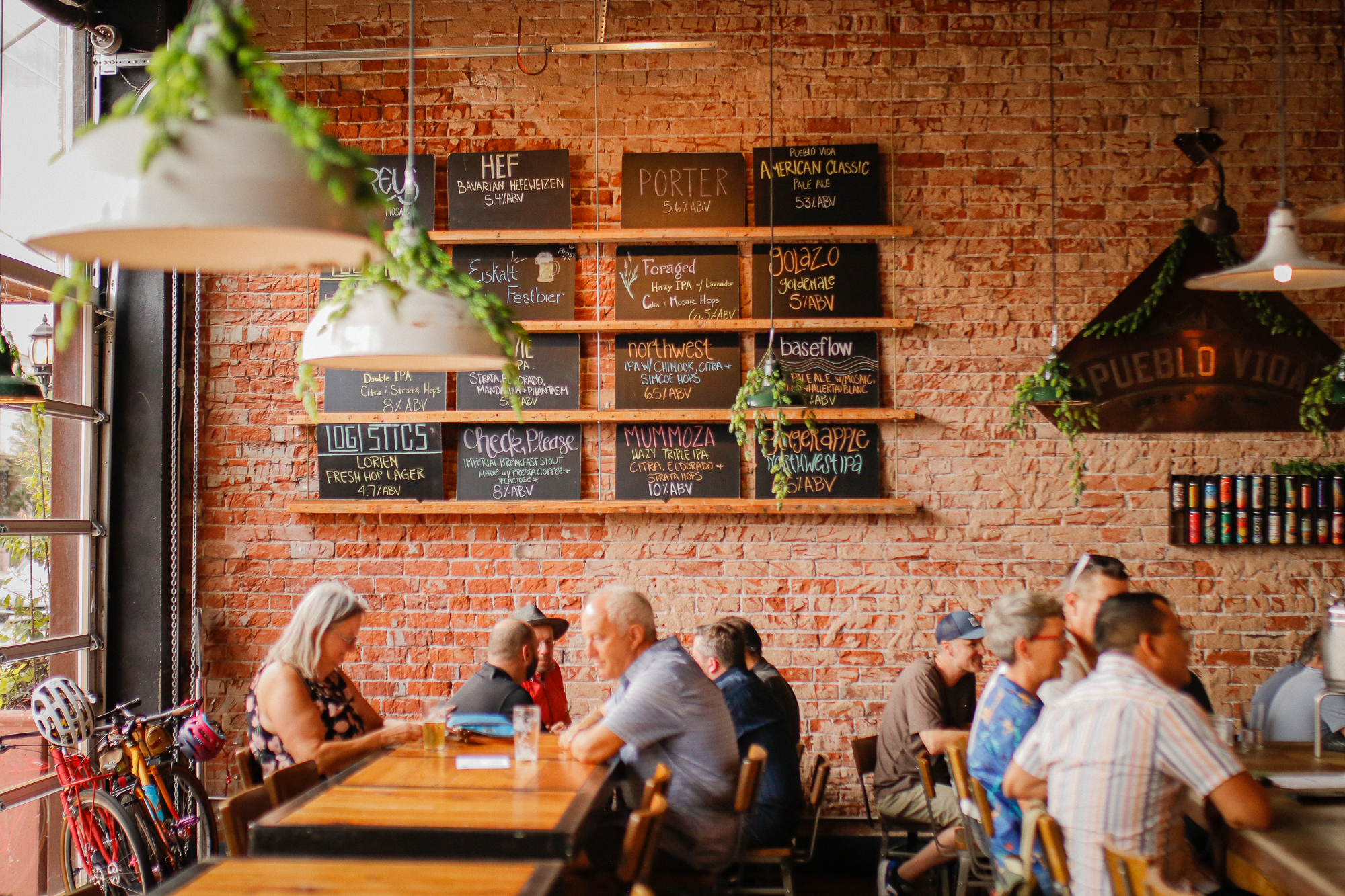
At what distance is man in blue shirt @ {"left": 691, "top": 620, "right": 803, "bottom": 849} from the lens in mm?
3576

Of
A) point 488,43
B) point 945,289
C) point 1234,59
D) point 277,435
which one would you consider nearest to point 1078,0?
point 1234,59

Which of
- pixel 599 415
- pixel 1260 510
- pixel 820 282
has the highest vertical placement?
pixel 820 282

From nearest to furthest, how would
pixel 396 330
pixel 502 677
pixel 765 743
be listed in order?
pixel 396 330
pixel 765 743
pixel 502 677

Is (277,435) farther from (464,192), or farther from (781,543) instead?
(781,543)

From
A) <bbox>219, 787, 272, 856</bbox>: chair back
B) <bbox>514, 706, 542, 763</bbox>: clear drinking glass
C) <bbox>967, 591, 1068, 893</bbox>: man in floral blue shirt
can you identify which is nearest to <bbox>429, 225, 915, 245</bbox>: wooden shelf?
<bbox>967, 591, 1068, 893</bbox>: man in floral blue shirt

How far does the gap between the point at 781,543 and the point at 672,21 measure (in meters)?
2.62

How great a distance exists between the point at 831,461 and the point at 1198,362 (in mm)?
1812

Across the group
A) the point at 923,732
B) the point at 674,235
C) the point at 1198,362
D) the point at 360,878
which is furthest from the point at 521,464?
the point at 1198,362

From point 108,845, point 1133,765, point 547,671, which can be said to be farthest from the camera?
point 547,671

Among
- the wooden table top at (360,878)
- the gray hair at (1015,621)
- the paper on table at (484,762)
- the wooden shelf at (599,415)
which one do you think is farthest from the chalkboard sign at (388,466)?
the wooden table top at (360,878)

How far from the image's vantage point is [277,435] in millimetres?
5195

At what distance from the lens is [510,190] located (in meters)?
5.13

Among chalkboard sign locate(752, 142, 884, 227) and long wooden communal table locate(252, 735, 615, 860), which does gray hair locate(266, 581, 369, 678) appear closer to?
long wooden communal table locate(252, 735, 615, 860)

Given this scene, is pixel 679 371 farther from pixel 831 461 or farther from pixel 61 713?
pixel 61 713
